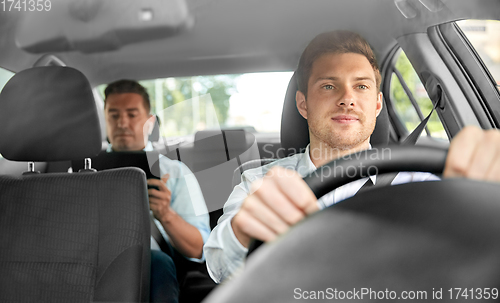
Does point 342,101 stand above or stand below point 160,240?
above

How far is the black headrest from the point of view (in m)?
1.28

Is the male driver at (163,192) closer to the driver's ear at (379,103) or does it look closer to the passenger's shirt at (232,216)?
the passenger's shirt at (232,216)

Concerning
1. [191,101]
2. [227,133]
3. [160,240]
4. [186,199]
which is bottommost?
[160,240]

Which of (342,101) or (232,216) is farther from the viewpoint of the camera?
Answer: (342,101)

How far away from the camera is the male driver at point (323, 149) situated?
540mm

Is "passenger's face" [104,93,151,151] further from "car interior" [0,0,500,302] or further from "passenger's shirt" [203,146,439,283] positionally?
"passenger's shirt" [203,146,439,283]

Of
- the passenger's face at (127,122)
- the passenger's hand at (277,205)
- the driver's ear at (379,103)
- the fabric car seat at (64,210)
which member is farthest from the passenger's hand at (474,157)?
the passenger's face at (127,122)

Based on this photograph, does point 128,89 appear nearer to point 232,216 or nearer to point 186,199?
point 186,199

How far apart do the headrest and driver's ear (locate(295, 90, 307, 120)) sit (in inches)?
23.4

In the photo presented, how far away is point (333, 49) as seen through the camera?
1.18 m

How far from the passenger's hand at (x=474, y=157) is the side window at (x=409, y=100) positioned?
2.16ft

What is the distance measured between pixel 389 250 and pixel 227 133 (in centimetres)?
121

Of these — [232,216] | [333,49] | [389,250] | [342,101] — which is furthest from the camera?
[333,49]

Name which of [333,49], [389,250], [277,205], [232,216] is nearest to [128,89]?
[333,49]
